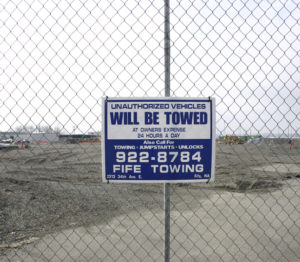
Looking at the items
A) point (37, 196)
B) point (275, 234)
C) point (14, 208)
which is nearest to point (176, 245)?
point (275, 234)

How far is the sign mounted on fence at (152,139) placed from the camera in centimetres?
237

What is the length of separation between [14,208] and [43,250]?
9.40 feet

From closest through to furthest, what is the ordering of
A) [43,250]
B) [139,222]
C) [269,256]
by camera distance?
[269,256]
[43,250]
[139,222]

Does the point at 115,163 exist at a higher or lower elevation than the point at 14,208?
higher

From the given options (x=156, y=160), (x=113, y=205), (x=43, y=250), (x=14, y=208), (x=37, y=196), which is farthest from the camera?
(x=37, y=196)

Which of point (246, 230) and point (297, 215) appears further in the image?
point (297, 215)

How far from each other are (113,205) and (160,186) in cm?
337

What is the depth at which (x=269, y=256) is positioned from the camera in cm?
418

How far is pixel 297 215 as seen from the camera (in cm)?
648

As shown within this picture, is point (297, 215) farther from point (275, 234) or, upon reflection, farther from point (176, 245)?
point (176, 245)

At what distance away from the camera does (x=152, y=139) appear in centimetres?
237

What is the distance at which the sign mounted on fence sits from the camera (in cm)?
237

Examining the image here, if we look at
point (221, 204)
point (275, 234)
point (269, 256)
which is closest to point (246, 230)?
point (275, 234)

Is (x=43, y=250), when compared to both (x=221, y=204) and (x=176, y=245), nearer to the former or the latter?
(x=176, y=245)
